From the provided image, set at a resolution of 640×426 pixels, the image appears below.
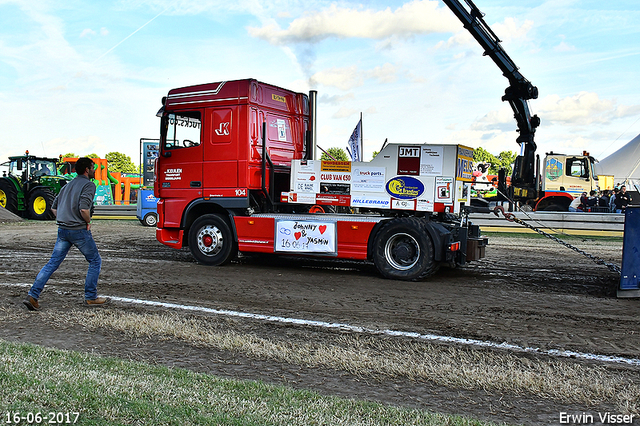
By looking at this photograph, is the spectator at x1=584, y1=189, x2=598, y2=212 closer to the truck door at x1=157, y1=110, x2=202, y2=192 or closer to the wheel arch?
the wheel arch

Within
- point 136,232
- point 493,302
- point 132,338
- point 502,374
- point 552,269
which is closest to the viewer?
point 502,374

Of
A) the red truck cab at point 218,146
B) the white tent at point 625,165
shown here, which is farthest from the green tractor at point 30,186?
the white tent at point 625,165

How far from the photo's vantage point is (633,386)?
4000 millimetres

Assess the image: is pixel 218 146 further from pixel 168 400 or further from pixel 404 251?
pixel 168 400

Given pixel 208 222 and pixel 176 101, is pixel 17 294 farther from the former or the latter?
pixel 176 101

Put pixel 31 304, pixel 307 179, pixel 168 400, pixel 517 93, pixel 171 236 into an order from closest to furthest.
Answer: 1. pixel 168 400
2. pixel 31 304
3. pixel 307 179
4. pixel 171 236
5. pixel 517 93

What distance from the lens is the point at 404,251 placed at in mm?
8766

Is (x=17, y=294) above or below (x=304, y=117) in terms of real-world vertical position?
below

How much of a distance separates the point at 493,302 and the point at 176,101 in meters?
6.77

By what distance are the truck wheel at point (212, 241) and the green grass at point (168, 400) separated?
231 inches

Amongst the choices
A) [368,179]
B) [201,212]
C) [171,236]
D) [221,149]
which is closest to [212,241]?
[201,212]

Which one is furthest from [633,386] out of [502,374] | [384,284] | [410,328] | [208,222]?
[208,222]

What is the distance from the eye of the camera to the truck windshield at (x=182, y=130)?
33.3ft

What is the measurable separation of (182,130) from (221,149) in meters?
0.98
